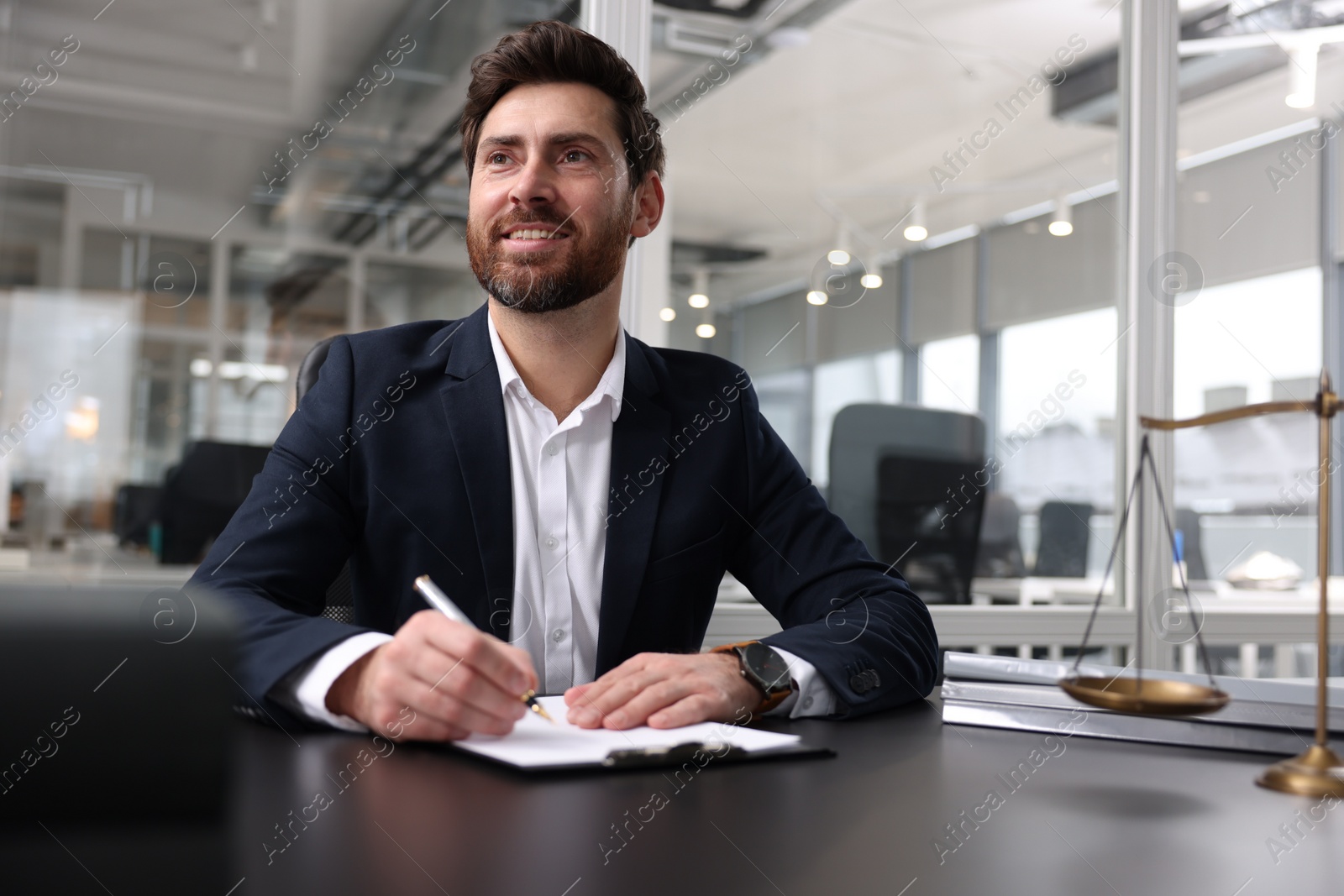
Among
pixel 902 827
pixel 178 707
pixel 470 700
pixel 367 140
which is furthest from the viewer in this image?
pixel 367 140

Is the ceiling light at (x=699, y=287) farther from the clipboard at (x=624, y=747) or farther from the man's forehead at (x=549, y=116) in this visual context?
the clipboard at (x=624, y=747)

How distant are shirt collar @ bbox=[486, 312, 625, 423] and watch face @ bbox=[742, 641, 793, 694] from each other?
583mm

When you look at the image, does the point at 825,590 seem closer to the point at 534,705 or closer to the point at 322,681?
the point at 534,705

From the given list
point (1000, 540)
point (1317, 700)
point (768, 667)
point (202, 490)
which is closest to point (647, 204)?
point (768, 667)

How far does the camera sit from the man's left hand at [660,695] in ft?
3.35

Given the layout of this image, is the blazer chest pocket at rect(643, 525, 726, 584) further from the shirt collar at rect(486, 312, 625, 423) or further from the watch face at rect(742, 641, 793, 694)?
the watch face at rect(742, 641, 793, 694)

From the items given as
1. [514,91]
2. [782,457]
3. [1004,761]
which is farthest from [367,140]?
[1004,761]

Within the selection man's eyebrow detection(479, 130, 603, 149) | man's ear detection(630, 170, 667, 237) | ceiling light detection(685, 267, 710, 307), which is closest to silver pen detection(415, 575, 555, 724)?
man's eyebrow detection(479, 130, 603, 149)

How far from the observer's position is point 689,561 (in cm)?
161

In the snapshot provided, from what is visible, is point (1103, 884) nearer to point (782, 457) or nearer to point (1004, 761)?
point (1004, 761)

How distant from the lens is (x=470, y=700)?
0.92 meters

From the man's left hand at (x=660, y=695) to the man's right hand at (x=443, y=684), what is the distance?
101 mm

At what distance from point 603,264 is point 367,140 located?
1825 millimetres

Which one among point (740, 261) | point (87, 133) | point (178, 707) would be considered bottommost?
point (178, 707)
